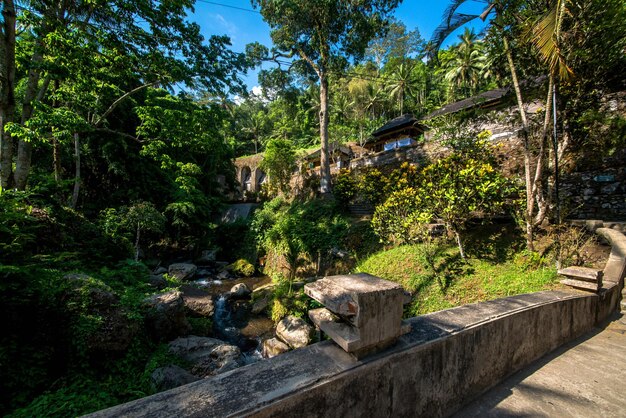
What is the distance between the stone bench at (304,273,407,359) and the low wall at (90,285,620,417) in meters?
0.12

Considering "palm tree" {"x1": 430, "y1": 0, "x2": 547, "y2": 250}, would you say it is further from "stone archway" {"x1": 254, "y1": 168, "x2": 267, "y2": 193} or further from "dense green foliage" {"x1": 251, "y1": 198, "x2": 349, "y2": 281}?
"stone archway" {"x1": 254, "y1": 168, "x2": 267, "y2": 193}

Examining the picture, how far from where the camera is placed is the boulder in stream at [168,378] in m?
3.53

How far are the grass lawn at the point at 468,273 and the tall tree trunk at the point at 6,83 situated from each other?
8.95 m

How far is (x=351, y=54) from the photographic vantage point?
1260cm

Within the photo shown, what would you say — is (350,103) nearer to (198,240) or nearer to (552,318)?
(198,240)

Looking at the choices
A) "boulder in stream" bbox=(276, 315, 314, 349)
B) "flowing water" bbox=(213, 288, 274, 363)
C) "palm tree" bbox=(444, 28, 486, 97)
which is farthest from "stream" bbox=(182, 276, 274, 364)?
"palm tree" bbox=(444, 28, 486, 97)

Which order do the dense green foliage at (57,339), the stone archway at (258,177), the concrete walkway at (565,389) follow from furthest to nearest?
1. the stone archway at (258,177)
2. the dense green foliage at (57,339)
3. the concrete walkway at (565,389)

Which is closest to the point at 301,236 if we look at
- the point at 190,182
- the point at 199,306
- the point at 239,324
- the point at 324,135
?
the point at 239,324

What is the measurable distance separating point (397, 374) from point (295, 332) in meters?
5.09

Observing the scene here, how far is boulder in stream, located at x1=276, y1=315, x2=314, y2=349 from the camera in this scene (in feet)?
19.3

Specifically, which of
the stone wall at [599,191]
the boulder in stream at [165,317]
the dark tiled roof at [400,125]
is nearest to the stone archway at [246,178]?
the dark tiled roof at [400,125]

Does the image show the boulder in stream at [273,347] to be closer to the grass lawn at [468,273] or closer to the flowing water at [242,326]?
the flowing water at [242,326]

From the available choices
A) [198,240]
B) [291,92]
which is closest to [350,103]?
[291,92]

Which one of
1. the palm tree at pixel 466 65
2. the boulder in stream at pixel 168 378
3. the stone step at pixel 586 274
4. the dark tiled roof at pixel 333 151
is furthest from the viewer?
the palm tree at pixel 466 65
